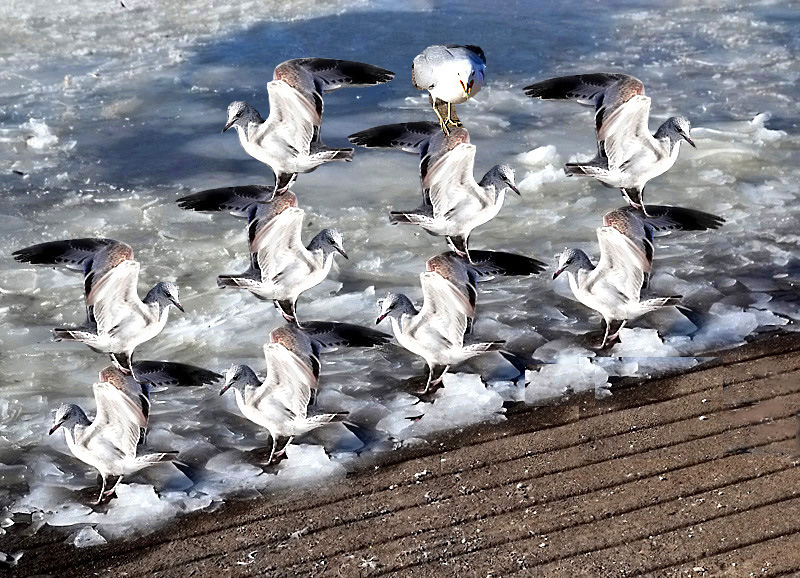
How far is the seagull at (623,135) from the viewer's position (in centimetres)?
363

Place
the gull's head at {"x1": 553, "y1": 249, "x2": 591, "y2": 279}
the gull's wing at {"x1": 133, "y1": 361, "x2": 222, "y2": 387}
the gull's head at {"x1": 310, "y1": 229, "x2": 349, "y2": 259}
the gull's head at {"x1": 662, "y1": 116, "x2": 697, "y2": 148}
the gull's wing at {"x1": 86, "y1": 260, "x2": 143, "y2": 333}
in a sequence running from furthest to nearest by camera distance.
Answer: the gull's head at {"x1": 553, "y1": 249, "x2": 591, "y2": 279}
the gull's head at {"x1": 662, "y1": 116, "x2": 697, "y2": 148}
the gull's wing at {"x1": 133, "y1": 361, "x2": 222, "y2": 387}
the gull's head at {"x1": 310, "y1": 229, "x2": 349, "y2": 259}
the gull's wing at {"x1": 86, "y1": 260, "x2": 143, "y2": 333}

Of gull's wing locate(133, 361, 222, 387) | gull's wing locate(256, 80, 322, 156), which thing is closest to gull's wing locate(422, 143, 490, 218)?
gull's wing locate(256, 80, 322, 156)

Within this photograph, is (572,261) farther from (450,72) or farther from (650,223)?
(450,72)

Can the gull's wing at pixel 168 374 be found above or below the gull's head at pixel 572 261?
below

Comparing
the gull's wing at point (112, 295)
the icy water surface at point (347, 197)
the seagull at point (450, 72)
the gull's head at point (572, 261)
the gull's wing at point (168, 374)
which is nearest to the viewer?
the seagull at point (450, 72)

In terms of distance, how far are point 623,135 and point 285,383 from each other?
152 centimetres

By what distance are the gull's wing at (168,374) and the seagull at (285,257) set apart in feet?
1.36

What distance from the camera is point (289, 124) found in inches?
135

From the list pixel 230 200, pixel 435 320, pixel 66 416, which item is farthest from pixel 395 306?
pixel 66 416

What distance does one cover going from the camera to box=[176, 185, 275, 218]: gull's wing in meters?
3.56

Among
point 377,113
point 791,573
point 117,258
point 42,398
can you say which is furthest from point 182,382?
point 377,113

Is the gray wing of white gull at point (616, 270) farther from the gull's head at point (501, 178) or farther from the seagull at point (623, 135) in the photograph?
the gull's head at point (501, 178)

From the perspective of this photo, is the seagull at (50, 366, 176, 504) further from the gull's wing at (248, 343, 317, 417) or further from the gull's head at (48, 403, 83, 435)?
the gull's wing at (248, 343, 317, 417)

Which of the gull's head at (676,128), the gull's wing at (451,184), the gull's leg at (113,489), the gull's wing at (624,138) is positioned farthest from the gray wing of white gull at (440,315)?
the gull's leg at (113,489)
